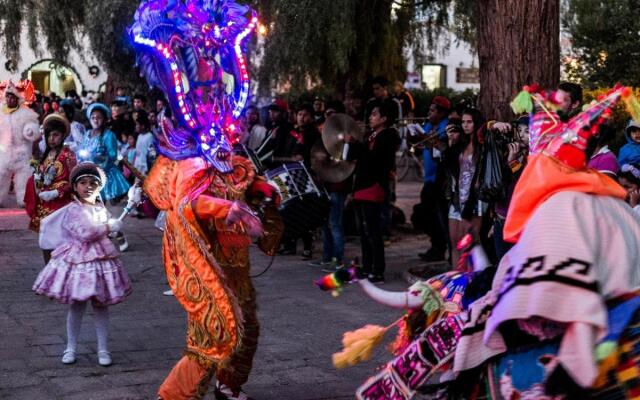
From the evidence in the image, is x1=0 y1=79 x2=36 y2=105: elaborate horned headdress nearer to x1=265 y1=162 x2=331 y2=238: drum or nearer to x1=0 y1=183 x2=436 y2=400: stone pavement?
x1=0 y1=183 x2=436 y2=400: stone pavement

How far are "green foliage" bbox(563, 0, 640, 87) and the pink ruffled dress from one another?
10374 mm

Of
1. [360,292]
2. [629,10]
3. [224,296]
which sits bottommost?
[360,292]

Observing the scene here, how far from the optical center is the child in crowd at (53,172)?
30.6 feet

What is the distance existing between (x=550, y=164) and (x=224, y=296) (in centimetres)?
236

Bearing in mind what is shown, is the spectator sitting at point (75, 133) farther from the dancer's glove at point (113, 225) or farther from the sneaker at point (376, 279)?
the dancer's glove at point (113, 225)

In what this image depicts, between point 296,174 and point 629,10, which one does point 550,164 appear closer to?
point 296,174

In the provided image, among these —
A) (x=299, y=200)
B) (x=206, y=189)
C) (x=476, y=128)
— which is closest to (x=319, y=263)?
(x=299, y=200)

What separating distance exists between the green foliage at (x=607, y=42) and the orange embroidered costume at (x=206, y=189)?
10404mm

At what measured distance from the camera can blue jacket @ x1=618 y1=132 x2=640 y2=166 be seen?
9.19 meters

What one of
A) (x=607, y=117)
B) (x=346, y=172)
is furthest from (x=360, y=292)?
(x=607, y=117)

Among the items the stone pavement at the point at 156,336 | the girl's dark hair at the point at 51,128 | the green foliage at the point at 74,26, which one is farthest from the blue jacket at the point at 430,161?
the green foliage at the point at 74,26

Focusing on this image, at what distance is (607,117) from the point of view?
13.2 ft

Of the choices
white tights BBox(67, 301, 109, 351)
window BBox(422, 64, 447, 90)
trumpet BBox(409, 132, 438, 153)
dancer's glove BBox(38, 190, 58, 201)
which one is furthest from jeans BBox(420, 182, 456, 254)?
window BBox(422, 64, 447, 90)

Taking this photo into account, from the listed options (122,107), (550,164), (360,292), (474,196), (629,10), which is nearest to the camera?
(550,164)
